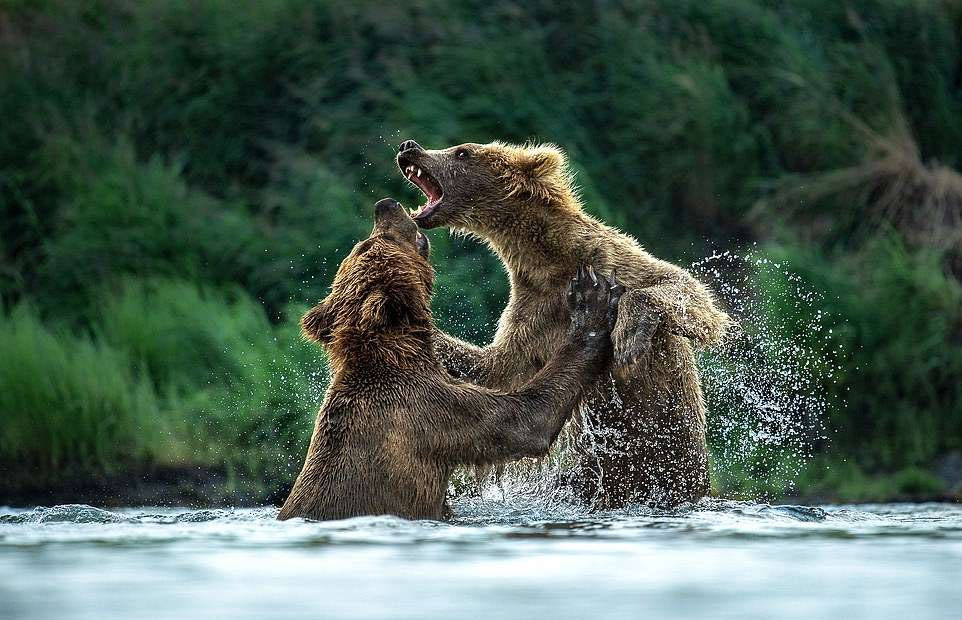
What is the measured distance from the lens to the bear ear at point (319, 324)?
6777 mm

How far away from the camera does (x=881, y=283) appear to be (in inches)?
464

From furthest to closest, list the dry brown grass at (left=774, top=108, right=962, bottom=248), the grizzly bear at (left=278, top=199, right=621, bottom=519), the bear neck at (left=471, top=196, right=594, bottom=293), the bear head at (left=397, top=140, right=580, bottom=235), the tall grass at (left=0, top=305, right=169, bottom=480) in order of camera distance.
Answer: the dry brown grass at (left=774, top=108, right=962, bottom=248) → the tall grass at (left=0, top=305, right=169, bottom=480) → the bear head at (left=397, top=140, right=580, bottom=235) → the bear neck at (left=471, top=196, right=594, bottom=293) → the grizzly bear at (left=278, top=199, right=621, bottom=519)

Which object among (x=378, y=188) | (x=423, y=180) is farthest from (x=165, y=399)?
(x=423, y=180)

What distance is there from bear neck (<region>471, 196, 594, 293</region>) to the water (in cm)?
103

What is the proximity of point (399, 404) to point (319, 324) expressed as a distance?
A: 510mm

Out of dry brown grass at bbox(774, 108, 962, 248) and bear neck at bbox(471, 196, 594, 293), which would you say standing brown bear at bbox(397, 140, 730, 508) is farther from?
dry brown grass at bbox(774, 108, 962, 248)

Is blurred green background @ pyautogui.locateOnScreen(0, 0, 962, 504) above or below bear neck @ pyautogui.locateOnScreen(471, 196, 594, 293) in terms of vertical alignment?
above

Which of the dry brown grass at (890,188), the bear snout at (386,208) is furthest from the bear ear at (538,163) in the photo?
the dry brown grass at (890,188)

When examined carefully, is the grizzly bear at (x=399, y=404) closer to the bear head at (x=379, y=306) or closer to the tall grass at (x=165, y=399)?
the bear head at (x=379, y=306)

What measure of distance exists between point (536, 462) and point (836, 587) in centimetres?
Result: 230

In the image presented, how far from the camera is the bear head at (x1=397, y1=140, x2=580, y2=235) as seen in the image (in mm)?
7730

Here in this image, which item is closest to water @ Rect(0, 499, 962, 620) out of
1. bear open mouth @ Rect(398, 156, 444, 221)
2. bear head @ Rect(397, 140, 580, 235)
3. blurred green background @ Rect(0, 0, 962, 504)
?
bear head @ Rect(397, 140, 580, 235)

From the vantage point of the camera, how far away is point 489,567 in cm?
562

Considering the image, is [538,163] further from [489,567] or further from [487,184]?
[489,567]
